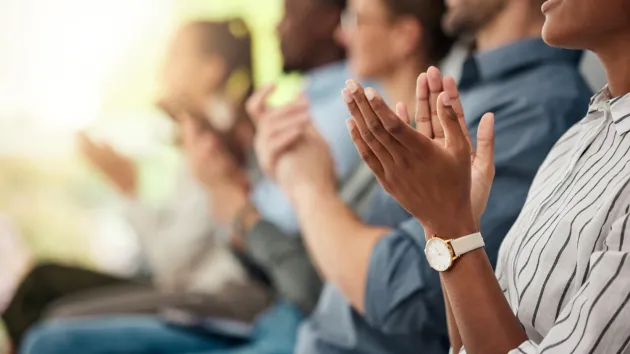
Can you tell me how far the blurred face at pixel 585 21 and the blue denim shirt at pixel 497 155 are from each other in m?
0.26

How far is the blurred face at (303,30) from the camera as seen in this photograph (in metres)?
1.80

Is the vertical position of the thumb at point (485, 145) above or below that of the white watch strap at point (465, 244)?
above

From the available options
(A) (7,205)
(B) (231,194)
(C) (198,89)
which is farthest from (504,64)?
(A) (7,205)

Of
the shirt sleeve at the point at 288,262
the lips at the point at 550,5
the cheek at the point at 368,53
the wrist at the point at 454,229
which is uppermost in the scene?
the lips at the point at 550,5

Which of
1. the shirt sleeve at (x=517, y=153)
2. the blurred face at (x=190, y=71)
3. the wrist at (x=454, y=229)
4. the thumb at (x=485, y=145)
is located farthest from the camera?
the blurred face at (x=190, y=71)

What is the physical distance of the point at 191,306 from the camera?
1.94 metres

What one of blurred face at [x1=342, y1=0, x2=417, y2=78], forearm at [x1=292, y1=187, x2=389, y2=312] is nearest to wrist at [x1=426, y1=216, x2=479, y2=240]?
forearm at [x1=292, y1=187, x2=389, y2=312]

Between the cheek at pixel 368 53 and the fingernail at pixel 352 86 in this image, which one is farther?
the cheek at pixel 368 53

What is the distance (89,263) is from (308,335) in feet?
3.91

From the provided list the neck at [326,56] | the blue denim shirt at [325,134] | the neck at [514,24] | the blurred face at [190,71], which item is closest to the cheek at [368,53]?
the blue denim shirt at [325,134]

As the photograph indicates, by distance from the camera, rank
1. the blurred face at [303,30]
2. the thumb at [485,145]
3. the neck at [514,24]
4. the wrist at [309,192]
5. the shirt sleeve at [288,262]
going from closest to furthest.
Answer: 1. the thumb at [485,145]
2. the neck at [514,24]
3. the wrist at [309,192]
4. the shirt sleeve at [288,262]
5. the blurred face at [303,30]

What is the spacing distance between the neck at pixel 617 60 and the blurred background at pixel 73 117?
162 centimetres

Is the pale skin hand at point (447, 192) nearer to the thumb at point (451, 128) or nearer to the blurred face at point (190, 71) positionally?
the thumb at point (451, 128)

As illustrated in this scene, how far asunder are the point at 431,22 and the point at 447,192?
80cm
